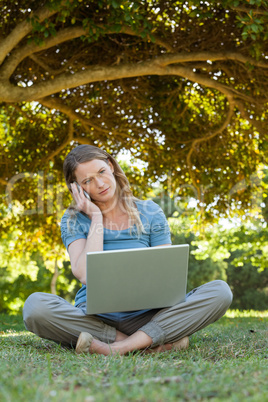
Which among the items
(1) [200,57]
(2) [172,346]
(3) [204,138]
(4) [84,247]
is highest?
(1) [200,57]

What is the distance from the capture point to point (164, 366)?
235 cm

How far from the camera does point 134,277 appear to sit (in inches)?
112

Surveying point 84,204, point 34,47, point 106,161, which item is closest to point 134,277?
point 84,204

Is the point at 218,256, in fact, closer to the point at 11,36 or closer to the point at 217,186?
the point at 217,186

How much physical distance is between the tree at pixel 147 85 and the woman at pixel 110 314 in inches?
90.7

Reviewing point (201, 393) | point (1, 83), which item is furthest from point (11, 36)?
point (201, 393)

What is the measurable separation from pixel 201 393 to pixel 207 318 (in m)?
1.48

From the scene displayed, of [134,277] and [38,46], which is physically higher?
[38,46]

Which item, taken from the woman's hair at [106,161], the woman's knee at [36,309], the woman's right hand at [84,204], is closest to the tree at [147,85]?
the woman's hair at [106,161]

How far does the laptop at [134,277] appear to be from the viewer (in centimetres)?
275

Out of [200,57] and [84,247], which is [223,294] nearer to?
[84,247]

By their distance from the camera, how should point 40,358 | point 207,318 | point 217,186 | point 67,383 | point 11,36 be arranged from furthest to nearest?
point 217,186 → point 11,36 → point 207,318 → point 40,358 → point 67,383

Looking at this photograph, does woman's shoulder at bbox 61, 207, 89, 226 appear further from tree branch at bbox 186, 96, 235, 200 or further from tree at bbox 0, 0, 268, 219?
tree branch at bbox 186, 96, 235, 200

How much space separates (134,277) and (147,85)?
5.27 metres
